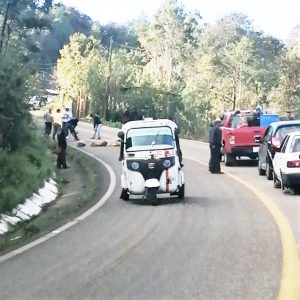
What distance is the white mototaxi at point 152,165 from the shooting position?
1568 centimetres

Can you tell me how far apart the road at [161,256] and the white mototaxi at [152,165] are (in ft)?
1.58

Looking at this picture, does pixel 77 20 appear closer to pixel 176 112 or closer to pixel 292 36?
pixel 292 36

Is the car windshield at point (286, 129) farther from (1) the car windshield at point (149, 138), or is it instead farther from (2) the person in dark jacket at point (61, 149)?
(2) the person in dark jacket at point (61, 149)

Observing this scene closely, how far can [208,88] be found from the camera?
210 ft

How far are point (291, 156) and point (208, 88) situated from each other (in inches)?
1889

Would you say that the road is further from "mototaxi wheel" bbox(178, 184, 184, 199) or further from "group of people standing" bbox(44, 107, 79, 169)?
"group of people standing" bbox(44, 107, 79, 169)

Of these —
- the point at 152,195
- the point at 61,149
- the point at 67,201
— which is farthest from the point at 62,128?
the point at 152,195

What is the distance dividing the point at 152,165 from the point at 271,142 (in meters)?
5.43

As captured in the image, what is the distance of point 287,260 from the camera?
869 centimetres

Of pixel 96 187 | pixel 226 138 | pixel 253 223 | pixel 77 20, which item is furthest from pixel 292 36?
pixel 253 223

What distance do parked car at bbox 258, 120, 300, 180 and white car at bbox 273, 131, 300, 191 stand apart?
1882 mm

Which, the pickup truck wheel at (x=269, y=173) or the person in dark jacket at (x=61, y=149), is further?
the person in dark jacket at (x=61, y=149)

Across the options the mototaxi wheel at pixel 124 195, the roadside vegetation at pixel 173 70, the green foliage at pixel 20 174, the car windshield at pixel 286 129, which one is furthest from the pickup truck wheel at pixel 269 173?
the roadside vegetation at pixel 173 70

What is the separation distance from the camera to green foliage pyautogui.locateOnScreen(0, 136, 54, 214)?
53.7ft
